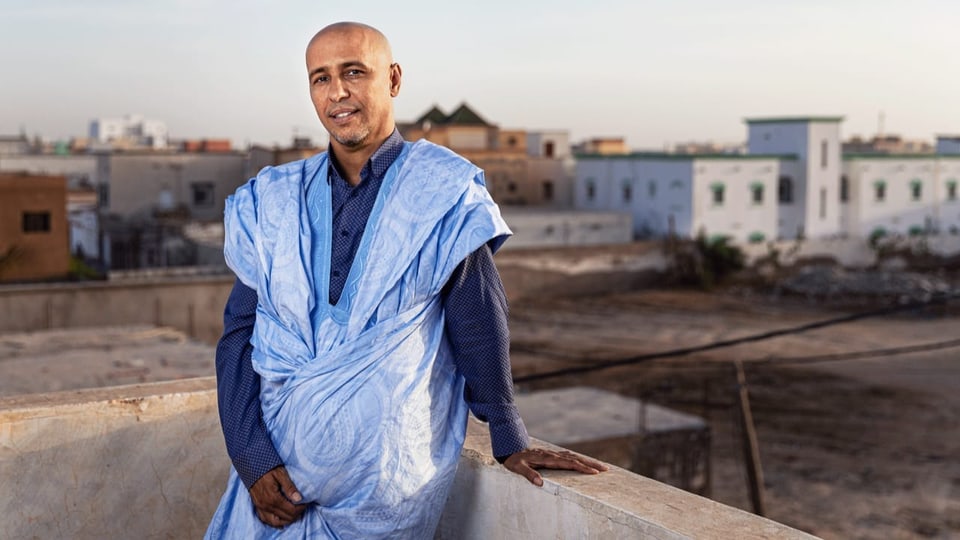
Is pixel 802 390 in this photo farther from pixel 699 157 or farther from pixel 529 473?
pixel 529 473

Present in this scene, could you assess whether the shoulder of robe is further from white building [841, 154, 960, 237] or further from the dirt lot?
white building [841, 154, 960, 237]

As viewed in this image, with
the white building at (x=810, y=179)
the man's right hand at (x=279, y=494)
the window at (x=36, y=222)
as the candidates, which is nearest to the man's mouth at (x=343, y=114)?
the man's right hand at (x=279, y=494)

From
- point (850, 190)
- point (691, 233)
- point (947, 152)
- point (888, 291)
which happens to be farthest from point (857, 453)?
point (947, 152)

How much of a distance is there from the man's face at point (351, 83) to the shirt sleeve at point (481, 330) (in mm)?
364

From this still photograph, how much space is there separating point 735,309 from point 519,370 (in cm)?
876

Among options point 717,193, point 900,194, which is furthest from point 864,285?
point 900,194

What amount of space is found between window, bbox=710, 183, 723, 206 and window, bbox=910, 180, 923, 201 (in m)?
7.91

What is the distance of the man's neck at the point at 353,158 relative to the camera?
2605 mm

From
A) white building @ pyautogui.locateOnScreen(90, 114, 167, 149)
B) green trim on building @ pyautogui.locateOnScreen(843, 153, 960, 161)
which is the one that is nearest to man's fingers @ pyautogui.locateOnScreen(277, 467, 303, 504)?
green trim on building @ pyautogui.locateOnScreen(843, 153, 960, 161)

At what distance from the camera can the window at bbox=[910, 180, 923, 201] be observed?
36.4m

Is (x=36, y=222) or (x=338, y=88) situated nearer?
(x=338, y=88)

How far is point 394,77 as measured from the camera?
2607mm

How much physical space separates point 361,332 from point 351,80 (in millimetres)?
531

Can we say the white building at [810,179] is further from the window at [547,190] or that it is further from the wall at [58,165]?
the wall at [58,165]
